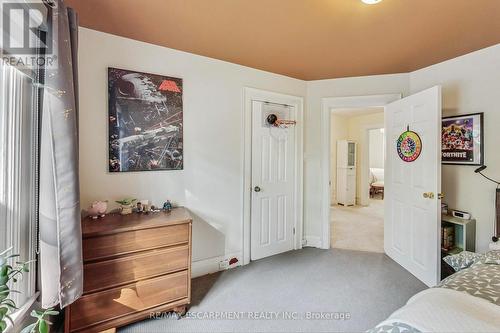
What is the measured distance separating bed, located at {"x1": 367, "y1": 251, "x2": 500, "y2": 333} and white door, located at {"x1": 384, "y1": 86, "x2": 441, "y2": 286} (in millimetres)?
1233

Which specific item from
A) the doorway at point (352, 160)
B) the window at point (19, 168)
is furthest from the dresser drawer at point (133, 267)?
the doorway at point (352, 160)

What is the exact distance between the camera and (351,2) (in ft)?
5.32

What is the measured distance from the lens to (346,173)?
6223mm

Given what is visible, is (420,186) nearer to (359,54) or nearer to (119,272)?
(359,54)

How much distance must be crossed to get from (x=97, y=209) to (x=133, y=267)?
565 mm

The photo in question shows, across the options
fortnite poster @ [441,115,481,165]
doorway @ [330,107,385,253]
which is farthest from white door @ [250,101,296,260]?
doorway @ [330,107,385,253]

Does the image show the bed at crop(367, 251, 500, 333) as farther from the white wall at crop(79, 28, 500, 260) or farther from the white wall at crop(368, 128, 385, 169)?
the white wall at crop(368, 128, 385, 169)

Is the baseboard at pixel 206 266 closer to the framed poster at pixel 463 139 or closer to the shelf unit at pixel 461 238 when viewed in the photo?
the shelf unit at pixel 461 238

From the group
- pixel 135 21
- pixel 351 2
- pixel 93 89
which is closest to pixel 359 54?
pixel 351 2

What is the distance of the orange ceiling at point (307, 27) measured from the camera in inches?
65.6

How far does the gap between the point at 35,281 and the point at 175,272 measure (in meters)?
0.86

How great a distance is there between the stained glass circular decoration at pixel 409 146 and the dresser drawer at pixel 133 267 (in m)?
2.47

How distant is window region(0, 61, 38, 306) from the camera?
1255 millimetres

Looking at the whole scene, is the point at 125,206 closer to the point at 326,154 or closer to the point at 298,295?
the point at 298,295
